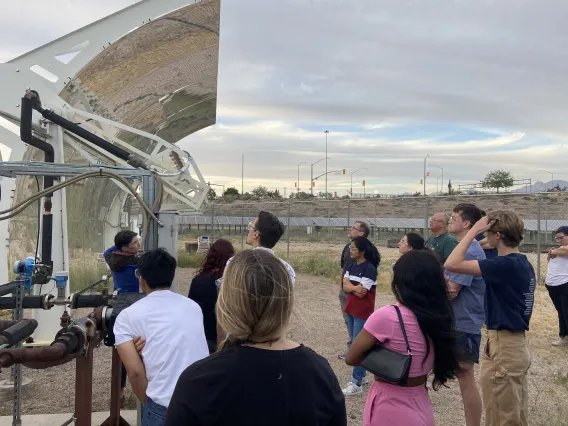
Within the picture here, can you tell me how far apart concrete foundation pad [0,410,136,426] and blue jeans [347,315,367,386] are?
8.14ft

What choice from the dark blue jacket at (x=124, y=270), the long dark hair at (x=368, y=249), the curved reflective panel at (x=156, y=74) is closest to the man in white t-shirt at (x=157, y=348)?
the dark blue jacket at (x=124, y=270)

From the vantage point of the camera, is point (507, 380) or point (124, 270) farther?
point (124, 270)

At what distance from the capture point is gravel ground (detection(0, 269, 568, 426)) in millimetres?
5598

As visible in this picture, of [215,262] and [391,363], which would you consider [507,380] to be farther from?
[215,262]

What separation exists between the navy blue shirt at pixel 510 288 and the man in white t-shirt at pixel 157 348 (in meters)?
2.32

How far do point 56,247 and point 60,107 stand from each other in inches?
59.8

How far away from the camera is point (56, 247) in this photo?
557 cm

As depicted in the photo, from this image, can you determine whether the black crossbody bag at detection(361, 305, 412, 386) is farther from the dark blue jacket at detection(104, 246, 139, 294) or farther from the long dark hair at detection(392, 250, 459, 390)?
the dark blue jacket at detection(104, 246, 139, 294)

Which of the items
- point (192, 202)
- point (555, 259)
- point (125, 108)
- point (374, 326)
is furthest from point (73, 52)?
point (555, 259)

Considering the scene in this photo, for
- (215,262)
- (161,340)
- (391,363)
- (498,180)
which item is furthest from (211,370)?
(498,180)

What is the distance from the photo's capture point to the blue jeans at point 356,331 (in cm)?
607

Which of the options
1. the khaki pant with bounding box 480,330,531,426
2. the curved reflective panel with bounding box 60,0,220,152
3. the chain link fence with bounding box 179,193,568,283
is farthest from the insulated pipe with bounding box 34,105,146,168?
the chain link fence with bounding box 179,193,568,283

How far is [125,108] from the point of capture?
9.41m

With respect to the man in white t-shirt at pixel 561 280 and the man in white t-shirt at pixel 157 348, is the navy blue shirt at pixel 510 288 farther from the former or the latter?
the man in white t-shirt at pixel 561 280
